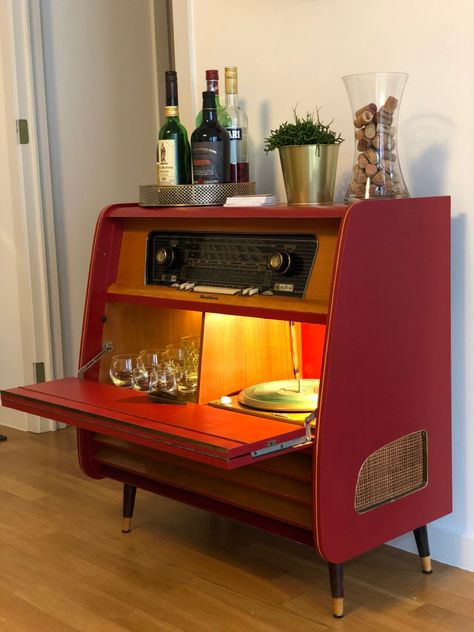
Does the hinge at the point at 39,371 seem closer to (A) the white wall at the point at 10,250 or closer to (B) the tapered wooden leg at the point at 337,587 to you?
(A) the white wall at the point at 10,250

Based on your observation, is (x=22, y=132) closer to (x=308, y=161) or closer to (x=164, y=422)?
(x=308, y=161)

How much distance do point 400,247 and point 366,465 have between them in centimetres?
50

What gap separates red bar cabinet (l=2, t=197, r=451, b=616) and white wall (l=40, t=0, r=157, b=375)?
4.73ft

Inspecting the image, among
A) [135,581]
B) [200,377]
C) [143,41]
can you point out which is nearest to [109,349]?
[200,377]

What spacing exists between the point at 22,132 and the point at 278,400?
206 centimetres

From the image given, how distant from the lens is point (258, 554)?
250 cm

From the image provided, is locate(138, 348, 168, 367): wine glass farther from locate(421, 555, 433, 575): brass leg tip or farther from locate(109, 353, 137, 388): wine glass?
locate(421, 555, 433, 575): brass leg tip

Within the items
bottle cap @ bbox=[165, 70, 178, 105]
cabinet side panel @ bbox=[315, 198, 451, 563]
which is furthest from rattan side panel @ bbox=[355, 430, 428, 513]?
bottle cap @ bbox=[165, 70, 178, 105]

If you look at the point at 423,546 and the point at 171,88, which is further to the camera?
the point at 171,88

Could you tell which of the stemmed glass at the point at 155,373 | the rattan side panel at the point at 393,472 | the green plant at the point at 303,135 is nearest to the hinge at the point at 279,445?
the rattan side panel at the point at 393,472

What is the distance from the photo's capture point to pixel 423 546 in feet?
7.59

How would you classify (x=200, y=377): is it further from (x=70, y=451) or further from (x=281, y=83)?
(x=70, y=451)

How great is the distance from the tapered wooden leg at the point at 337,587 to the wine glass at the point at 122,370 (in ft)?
2.45

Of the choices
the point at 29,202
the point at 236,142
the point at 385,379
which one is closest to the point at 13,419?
the point at 29,202
